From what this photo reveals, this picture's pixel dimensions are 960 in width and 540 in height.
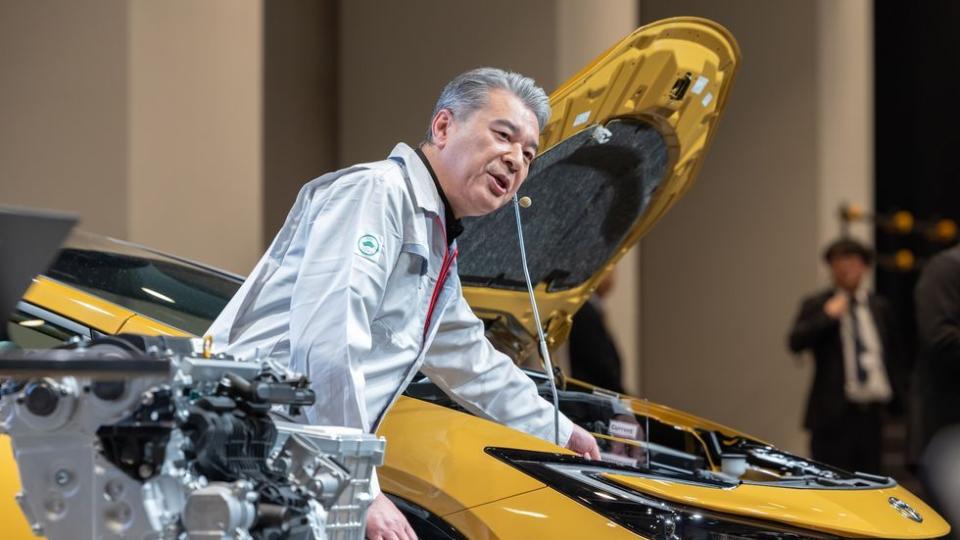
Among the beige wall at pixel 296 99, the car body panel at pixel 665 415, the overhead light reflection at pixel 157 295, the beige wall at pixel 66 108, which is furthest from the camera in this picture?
the beige wall at pixel 296 99

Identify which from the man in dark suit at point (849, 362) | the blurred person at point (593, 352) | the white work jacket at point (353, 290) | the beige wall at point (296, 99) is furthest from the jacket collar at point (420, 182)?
the beige wall at point (296, 99)

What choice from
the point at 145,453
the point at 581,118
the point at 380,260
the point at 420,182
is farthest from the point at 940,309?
the point at 145,453

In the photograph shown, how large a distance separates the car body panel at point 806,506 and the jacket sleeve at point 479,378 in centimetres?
46

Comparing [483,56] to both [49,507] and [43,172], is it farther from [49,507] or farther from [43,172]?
Result: [49,507]

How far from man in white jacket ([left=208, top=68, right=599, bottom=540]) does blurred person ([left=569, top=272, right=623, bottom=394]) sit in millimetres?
3784

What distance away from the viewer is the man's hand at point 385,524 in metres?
2.32

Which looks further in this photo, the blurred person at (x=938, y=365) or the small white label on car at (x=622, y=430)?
the blurred person at (x=938, y=365)

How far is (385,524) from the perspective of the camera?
7.63 feet

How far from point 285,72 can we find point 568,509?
711cm

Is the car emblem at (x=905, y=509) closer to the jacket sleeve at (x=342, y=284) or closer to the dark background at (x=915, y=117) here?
the jacket sleeve at (x=342, y=284)

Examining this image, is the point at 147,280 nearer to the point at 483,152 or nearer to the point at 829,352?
the point at 483,152

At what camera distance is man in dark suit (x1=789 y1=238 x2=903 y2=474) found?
7.02 meters

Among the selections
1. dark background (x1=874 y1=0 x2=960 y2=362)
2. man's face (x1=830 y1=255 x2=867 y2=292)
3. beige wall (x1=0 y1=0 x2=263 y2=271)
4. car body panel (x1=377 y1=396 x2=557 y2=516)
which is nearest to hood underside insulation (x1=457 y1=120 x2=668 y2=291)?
car body panel (x1=377 y1=396 x2=557 y2=516)

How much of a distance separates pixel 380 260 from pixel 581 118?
111cm
